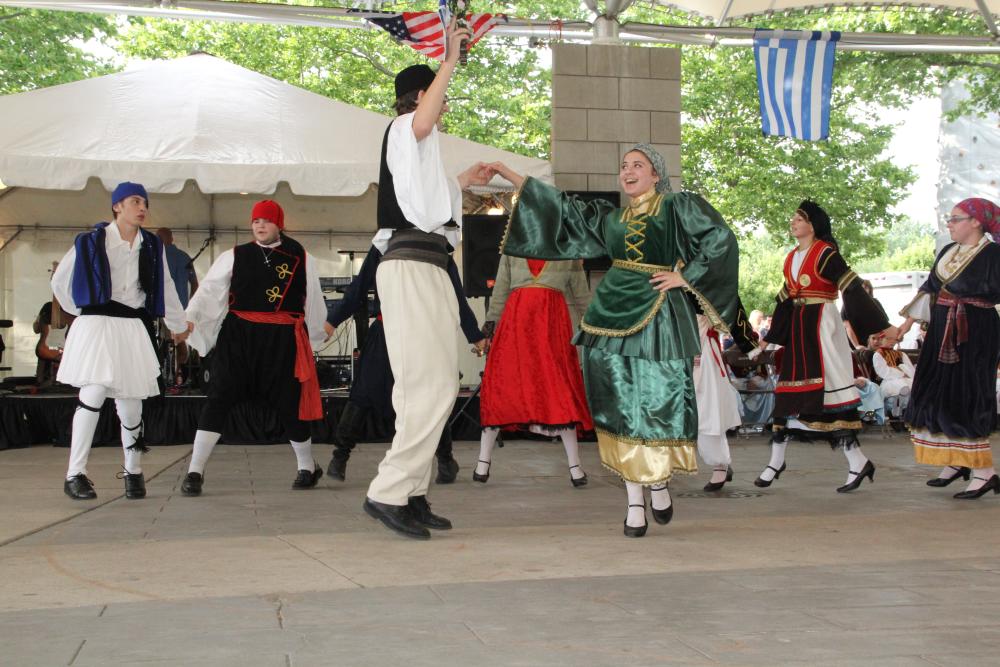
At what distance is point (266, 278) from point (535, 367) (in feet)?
5.58

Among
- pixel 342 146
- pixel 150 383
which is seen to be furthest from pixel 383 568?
pixel 342 146

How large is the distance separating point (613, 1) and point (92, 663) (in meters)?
8.65

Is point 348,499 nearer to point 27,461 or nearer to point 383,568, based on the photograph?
point 383,568

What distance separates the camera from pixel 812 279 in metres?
6.46

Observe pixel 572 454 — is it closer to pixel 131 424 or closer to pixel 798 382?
pixel 798 382

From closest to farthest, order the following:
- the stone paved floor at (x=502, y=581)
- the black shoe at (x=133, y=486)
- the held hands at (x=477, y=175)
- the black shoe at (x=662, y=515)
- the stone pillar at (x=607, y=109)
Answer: the stone paved floor at (x=502, y=581) → the held hands at (x=477, y=175) → the black shoe at (x=662, y=515) → the black shoe at (x=133, y=486) → the stone pillar at (x=607, y=109)

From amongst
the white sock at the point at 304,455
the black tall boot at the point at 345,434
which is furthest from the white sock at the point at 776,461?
the white sock at the point at 304,455

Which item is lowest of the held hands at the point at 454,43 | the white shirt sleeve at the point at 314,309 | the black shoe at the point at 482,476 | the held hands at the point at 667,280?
the black shoe at the point at 482,476

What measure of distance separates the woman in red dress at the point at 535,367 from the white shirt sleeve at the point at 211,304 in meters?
1.68

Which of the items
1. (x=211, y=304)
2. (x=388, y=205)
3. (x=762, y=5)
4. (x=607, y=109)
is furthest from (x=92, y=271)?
(x=762, y=5)

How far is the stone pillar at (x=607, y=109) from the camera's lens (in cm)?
968

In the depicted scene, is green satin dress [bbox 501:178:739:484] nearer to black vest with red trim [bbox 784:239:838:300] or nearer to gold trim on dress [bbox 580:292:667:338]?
gold trim on dress [bbox 580:292:667:338]

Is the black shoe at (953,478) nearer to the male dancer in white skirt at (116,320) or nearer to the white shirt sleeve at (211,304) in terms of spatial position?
the white shirt sleeve at (211,304)

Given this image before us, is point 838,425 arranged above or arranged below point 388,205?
below
